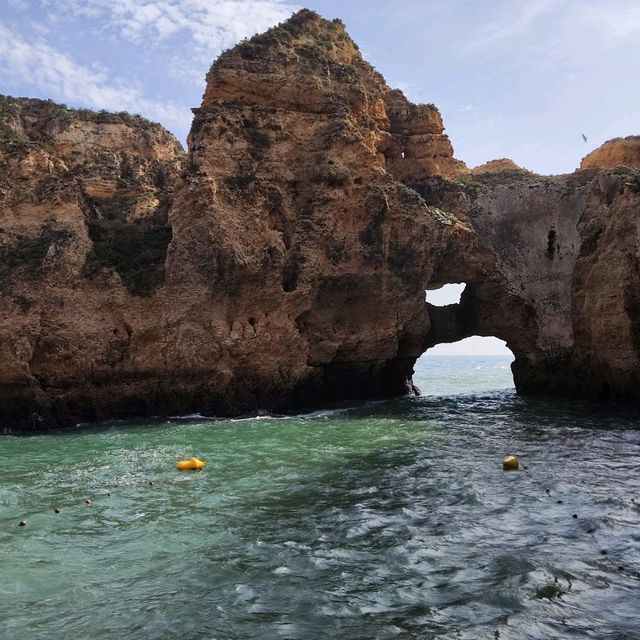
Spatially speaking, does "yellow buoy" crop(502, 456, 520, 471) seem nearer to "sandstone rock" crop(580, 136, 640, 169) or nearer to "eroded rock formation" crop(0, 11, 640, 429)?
"eroded rock formation" crop(0, 11, 640, 429)

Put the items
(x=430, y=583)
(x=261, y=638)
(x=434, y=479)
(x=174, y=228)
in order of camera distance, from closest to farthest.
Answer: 1. (x=261, y=638)
2. (x=430, y=583)
3. (x=434, y=479)
4. (x=174, y=228)

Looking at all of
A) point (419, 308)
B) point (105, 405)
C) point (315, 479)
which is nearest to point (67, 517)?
point (315, 479)

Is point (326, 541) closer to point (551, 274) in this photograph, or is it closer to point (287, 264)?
point (287, 264)

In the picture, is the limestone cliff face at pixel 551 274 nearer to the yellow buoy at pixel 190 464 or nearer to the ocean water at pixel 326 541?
the ocean water at pixel 326 541

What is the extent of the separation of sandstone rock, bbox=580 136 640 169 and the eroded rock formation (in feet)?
13.2

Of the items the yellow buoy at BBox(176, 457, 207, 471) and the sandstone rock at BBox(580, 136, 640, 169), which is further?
the sandstone rock at BBox(580, 136, 640, 169)

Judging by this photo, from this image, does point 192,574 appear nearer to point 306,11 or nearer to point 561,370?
point 561,370

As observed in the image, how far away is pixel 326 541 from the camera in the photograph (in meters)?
7.81

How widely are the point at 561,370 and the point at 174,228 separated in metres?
16.0

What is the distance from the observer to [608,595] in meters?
6.05

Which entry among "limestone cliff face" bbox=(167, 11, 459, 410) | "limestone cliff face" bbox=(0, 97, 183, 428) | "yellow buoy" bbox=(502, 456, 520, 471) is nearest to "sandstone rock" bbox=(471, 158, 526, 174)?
"limestone cliff face" bbox=(167, 11, 459, 410)

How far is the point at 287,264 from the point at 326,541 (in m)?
16.4

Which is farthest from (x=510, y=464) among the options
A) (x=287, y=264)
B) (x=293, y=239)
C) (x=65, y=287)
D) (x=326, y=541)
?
(x=65, y=287)

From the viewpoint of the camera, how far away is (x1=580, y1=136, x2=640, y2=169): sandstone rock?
29.9 metres
